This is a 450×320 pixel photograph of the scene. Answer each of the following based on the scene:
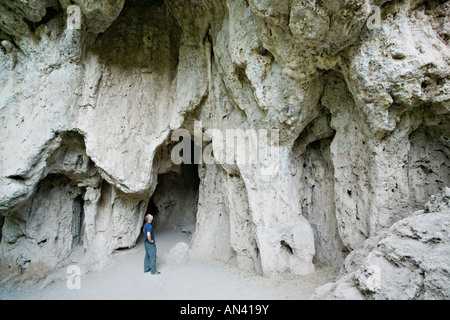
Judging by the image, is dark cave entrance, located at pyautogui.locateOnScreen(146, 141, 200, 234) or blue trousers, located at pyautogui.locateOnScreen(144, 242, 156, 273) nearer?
blue trousers, located at pyautogui.locateOnScreen(144, 242, 156, 273)

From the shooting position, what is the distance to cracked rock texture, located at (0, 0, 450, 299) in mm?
4145

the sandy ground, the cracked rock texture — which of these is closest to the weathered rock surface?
the cracked rock texture

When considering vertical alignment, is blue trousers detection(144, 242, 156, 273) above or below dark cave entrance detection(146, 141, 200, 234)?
below

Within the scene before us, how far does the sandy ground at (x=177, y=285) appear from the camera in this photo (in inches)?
177

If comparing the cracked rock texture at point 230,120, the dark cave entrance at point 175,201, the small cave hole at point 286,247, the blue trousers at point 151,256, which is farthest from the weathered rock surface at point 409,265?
the dark cave entrance at point 175,201

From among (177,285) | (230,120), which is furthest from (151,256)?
(230,120)

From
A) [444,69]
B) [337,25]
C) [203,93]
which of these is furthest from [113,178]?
[444,69]

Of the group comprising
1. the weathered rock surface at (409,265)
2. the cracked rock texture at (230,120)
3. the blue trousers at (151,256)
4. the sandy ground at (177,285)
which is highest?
the cracked rock texture at (230,120)

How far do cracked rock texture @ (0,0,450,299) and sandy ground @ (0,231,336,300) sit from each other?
379 mm

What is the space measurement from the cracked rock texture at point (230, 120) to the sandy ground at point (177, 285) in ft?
1.24

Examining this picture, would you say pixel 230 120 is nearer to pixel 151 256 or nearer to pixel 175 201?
pixel 151 256

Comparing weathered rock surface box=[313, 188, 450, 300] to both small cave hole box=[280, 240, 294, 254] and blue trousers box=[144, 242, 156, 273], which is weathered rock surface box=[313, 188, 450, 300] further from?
blue trousers box=[144, 242, 156, 273]

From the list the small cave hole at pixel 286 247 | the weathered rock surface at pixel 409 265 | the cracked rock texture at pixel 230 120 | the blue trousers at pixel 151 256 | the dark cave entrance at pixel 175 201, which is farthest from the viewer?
the dark cave entrance at pixel 175 201

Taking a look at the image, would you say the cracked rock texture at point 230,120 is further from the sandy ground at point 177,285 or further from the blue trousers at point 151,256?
the blue trousers at point 151,256
